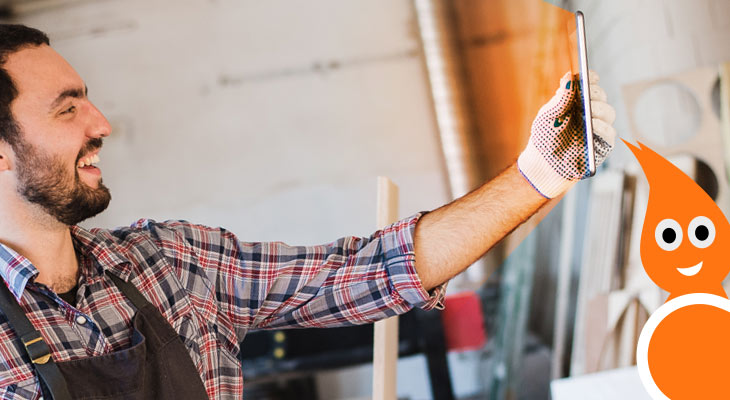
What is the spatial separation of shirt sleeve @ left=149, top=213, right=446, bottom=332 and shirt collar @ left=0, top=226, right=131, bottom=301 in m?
0.12

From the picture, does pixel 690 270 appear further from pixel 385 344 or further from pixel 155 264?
pixel 155 264

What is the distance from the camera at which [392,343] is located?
136 cm

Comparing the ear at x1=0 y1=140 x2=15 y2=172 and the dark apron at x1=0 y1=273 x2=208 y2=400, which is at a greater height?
the ear at x1=0 y1=140 x2=15 y2=172

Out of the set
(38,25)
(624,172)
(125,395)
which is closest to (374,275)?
(125,395)

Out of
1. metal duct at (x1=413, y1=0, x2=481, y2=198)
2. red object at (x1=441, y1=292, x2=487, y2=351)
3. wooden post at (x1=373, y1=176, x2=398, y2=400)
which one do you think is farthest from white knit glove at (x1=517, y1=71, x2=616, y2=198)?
metal duct at (x1=413, y1=0, x2=481, y2=198)

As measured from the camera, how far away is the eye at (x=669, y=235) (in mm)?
1154

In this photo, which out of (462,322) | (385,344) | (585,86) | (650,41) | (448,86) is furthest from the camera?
(448,86)

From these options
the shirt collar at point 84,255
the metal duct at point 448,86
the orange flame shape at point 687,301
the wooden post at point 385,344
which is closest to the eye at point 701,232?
the orange flame shape at point 687,301

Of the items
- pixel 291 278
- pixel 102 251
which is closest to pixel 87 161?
pixel 102 251

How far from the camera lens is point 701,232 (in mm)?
1149

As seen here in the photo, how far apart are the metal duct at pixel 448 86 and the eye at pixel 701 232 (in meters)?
2.07

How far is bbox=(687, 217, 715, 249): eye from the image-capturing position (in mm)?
1142

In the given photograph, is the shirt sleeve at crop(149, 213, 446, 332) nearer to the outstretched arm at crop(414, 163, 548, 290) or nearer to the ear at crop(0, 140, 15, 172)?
the outstretched arm at crop(414, 163, 548, 290)

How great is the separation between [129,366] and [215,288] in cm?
25
